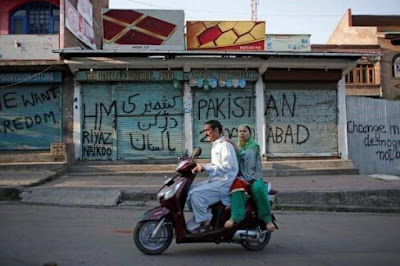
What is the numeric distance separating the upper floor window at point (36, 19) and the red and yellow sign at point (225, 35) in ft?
17.7

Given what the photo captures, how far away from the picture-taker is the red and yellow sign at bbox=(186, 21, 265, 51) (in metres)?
16.2

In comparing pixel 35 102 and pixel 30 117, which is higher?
pixel 35 102

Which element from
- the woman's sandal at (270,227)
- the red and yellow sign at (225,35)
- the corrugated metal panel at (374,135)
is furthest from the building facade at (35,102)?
the woman's sandal at (270,227)

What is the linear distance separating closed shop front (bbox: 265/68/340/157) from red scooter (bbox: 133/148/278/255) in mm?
9214

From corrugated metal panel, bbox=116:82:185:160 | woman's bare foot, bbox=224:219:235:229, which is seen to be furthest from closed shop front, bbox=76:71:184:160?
woman's bare foot, bbox=224:219:235:229

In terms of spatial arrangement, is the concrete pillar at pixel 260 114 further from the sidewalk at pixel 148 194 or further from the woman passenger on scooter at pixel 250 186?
the woman passenger on scooter at pixel 250 186

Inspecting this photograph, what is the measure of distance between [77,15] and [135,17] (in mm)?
2094

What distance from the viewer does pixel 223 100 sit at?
1440cm

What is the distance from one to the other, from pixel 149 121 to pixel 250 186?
900cm

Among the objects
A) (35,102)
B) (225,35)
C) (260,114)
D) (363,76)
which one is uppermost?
(363,76)

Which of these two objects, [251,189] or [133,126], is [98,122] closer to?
[133,126]

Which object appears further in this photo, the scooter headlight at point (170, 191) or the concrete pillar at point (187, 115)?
the concrete pillar at point (187, 115)

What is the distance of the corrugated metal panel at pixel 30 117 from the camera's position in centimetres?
1407

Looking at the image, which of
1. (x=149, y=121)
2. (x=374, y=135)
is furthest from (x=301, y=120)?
(x=149, y=121)
